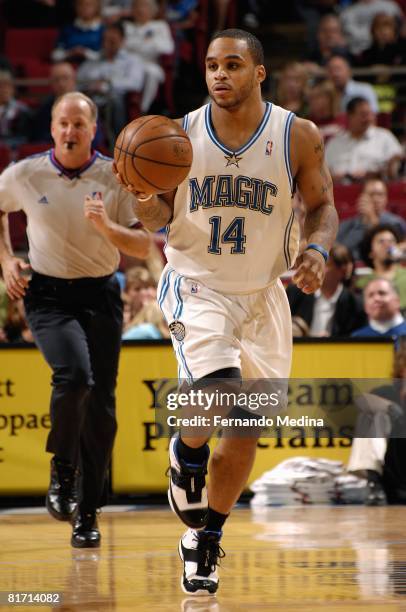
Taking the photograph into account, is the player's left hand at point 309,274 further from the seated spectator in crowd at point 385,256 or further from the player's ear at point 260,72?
the seated spectator in crowd at point 385,256

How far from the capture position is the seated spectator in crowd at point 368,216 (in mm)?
10488

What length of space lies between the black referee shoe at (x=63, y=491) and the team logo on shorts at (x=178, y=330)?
1.67 metres

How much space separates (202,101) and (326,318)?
629 cm

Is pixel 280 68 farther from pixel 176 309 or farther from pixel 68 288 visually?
pixel 176 309

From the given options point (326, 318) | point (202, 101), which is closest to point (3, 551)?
point (326, 318)

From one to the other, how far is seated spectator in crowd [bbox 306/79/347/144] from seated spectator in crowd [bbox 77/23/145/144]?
2.28 m

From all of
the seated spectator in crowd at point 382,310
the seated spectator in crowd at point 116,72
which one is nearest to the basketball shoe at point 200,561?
the seated spectator in crowd at point 382,310

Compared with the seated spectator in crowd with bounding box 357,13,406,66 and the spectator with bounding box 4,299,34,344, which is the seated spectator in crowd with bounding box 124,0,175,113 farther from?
the spectator with bounding box 4,299,34,344

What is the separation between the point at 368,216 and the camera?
1052 cm

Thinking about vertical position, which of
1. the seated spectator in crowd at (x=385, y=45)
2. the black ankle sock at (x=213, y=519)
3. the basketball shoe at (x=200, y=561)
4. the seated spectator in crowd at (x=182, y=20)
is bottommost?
the basketball shoe at (x=200, y=561)

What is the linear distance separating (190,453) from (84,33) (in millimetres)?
10820

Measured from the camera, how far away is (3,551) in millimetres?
6281

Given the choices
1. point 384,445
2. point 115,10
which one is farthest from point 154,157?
point 115,10

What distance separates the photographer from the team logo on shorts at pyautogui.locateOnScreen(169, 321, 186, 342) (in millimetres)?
4848
